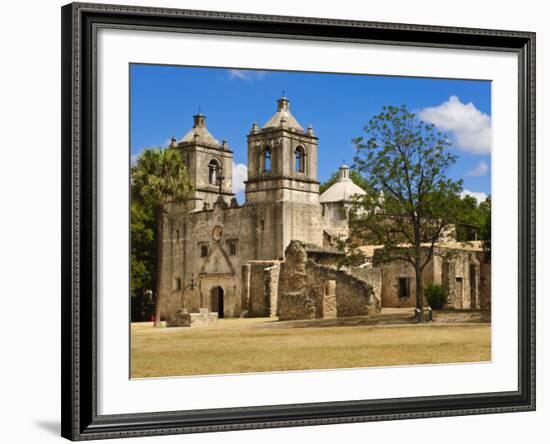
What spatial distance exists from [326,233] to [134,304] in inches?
122

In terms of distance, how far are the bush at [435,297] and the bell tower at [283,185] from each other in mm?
1460

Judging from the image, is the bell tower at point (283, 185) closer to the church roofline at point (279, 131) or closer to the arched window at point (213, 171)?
the church roofline at point (279, 131)

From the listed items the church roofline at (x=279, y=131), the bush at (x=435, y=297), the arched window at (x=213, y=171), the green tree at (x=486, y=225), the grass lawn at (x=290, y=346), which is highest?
the church roofline at (x=279, y=131)

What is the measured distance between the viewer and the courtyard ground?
1032 cm

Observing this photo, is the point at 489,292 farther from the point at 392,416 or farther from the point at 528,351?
the point at 392,416

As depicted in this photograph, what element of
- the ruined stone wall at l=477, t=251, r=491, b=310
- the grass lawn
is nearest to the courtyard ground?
the grass lawn

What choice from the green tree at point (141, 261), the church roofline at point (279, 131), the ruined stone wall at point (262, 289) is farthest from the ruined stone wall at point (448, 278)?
the green tree at point (141, 261)

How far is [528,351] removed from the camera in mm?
11477

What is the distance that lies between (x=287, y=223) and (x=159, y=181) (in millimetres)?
1932

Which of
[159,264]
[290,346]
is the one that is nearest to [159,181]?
[159,264]

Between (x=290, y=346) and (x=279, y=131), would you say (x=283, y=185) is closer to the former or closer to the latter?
(x=279, y=131)

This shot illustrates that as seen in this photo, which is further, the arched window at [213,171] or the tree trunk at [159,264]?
the arched window at [213,171]

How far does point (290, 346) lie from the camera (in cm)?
1087

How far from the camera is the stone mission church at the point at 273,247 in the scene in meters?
11.3
